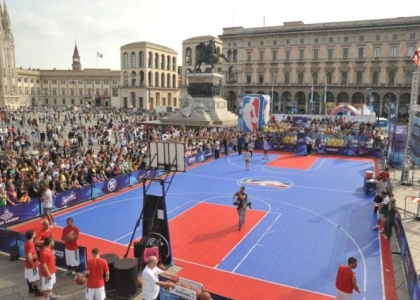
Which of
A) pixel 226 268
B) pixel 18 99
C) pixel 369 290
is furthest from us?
pixel 18 99

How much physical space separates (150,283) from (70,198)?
35.2ft

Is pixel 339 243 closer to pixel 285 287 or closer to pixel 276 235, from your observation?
pixel 276 235

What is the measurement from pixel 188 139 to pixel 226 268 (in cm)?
2163

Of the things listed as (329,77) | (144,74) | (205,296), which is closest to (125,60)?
(144,74)

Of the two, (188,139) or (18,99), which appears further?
(18,99)

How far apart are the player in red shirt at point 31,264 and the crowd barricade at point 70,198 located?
12.5ft

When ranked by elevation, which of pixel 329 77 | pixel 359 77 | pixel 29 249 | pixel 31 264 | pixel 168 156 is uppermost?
pixel 329 77

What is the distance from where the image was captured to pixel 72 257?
32.7ft

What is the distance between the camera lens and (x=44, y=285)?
28.2 feet

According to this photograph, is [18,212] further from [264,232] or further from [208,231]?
[264,232]

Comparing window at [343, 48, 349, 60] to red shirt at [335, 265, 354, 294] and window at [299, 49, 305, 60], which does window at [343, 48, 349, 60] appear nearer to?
window at [299, 49, 305, 60]

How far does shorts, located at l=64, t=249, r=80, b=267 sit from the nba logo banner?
31085 mm

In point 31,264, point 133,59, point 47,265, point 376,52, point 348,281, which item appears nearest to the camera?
point 348,281

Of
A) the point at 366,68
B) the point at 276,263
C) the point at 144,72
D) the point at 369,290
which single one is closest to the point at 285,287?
the point at 276,263
